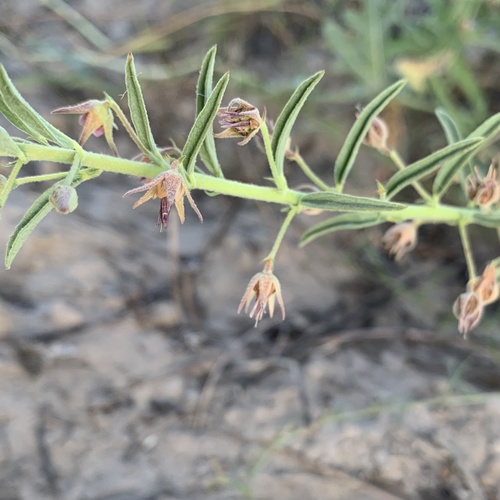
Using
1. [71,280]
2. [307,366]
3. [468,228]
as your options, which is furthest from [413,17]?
[71,280]

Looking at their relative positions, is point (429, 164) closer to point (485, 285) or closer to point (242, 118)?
point (485, 285)

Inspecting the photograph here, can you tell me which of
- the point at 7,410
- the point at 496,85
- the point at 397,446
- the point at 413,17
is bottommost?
the point at 397,446

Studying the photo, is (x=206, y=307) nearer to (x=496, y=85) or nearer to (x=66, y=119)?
(x=66, y=119)

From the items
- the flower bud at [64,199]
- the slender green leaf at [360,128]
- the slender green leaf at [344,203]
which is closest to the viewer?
the flower bud at [64,199]

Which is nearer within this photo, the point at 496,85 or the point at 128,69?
the point at 128,69

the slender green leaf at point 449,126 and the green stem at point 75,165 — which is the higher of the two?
the slender green leaf at point 449,126

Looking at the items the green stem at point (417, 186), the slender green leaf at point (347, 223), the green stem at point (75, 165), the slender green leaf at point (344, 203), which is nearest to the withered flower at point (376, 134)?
the green stem at point (417, 186)

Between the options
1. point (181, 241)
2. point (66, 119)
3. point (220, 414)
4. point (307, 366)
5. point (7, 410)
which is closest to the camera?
point (7, 410)

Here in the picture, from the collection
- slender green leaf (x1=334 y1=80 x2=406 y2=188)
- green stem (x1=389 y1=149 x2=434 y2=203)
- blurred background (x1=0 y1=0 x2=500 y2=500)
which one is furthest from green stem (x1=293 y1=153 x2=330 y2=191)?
blurred background (x1=0 y1=0 x2=500 y2=500)

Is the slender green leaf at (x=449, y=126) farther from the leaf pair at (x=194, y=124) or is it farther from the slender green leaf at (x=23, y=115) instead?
A: the slender green leaf at (x=23, y=115)
